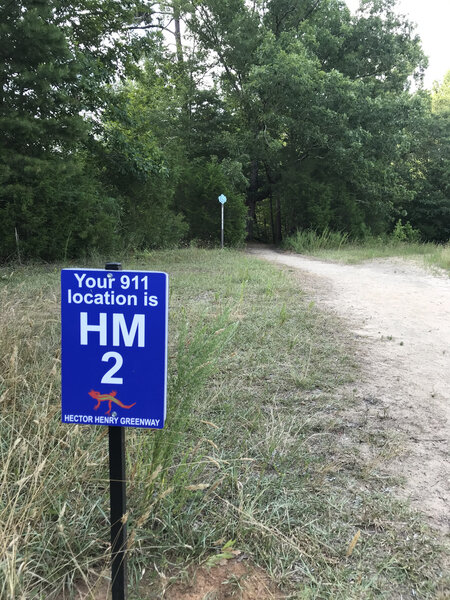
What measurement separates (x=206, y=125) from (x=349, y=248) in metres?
8.37

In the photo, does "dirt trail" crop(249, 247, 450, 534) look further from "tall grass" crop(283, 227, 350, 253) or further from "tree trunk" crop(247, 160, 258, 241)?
"tree trunk" crop(247, 160, 258, 241)

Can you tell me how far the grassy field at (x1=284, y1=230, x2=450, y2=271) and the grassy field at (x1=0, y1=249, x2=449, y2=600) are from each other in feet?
38.8

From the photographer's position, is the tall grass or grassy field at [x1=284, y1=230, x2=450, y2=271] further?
the tall grass

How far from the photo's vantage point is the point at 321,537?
2020 mm

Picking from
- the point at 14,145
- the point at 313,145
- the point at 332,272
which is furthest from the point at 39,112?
the point at 313,145

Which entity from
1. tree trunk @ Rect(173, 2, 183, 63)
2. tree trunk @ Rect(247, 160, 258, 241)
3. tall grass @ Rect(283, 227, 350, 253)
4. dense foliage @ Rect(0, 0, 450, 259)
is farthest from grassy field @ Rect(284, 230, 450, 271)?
tree trunk @ Rect(173, 2, 183, 63)

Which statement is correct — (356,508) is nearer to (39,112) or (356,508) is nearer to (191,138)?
(39,112)

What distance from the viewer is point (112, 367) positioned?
1.49 meters

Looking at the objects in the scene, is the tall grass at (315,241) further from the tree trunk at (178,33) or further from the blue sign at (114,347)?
the blue sign at (114,347)

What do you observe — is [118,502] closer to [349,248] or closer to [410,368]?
[410,368]

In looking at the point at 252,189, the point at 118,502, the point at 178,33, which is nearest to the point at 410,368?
the point at 118,502

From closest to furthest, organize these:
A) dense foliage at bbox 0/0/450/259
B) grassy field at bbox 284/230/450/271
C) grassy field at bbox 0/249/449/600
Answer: grassy field at bbox 0/249/449/600
dense foliage at bbox 0/0/450/259
grassy field at bbox 284/230/450/271

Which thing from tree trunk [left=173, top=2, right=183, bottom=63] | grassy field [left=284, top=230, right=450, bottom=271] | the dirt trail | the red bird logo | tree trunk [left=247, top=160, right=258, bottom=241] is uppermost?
tree trunk [left=173, top=2, right=183, bottom=63]

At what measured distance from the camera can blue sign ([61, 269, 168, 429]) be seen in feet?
4.71
